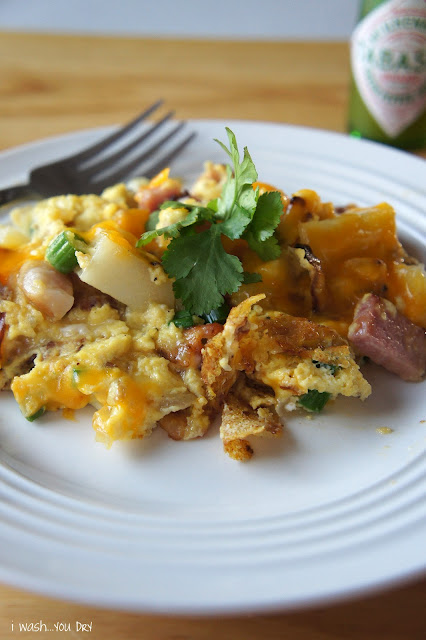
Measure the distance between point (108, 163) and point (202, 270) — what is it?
52.5 inches

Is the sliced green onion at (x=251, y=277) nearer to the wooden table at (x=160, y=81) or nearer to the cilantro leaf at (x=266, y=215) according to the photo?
the cilantro leaf at (x=266, y=215)

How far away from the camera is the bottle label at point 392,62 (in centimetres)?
339

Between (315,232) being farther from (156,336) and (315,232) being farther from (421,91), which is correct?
(421,91)

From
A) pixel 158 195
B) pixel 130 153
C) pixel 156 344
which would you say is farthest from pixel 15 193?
pixel 156 344

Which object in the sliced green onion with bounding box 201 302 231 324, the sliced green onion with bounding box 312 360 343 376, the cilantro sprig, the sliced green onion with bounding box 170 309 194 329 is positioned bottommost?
the sliced green onion with bounding box 312 360 343 376

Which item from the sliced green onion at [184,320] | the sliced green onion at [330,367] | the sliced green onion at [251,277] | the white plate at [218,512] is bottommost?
the white plate at [218,512]

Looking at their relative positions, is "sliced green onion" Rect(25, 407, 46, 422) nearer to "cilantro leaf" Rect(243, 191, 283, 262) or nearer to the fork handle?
"cilantro leaf" Rect(243, 191, 283, 262)

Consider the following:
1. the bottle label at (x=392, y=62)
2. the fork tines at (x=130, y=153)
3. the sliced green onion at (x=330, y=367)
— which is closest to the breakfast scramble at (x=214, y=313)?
the sliced green onion at (x=330, y=367)

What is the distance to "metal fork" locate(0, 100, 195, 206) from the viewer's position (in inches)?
122

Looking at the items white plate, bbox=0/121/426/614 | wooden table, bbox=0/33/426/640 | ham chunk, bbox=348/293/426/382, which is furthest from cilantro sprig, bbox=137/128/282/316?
wooden table, bbox=0/33/426/640

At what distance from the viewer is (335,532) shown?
1639mm

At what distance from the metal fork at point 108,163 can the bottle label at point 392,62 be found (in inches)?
40.4

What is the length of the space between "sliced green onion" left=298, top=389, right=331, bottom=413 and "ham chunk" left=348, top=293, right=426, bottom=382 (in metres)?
0.22

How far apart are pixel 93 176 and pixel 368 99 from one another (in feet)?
5.31
